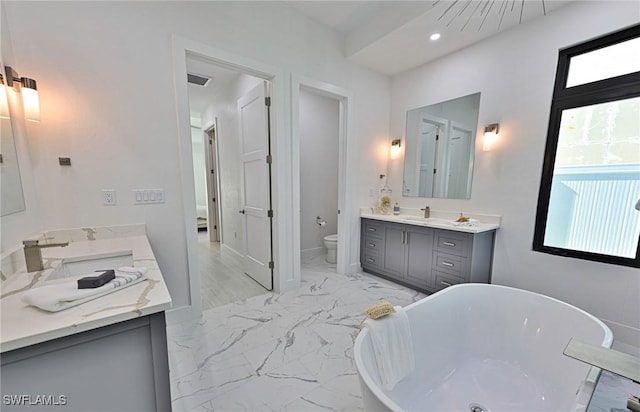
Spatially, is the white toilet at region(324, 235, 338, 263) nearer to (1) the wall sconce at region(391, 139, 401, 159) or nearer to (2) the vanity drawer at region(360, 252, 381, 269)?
(2) the vanity drawer at region(360, 252, 381, 269)

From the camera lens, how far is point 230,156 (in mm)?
3990

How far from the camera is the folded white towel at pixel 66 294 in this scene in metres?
0.79

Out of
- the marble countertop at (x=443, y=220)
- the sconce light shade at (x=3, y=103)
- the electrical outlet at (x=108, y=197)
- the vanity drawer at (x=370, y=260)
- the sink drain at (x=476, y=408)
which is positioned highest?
the sconce light shade at (x=3, y=103)

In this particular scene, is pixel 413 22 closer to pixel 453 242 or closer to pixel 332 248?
pixel 453 242

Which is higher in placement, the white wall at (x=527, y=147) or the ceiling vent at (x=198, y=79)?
the ceiling vent at (x=198, y=79)

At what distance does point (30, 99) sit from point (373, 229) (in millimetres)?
3284

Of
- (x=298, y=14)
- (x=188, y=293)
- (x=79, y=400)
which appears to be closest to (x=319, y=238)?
(x=188, y=293)

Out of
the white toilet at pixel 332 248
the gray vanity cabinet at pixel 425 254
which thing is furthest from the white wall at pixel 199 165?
the gray vanity cabinet at pixel 425 254

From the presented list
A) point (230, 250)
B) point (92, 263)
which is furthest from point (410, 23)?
point (230, 250)

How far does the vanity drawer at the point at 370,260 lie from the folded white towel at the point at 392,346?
1808 mm

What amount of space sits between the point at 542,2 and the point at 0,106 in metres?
3.87

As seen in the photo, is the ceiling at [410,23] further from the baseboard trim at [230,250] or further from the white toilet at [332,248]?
the baseboard trim at [230,250]

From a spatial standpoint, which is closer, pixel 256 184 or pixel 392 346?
pixel 392 346

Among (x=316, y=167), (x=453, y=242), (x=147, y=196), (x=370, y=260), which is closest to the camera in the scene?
(x=147, y=196)
